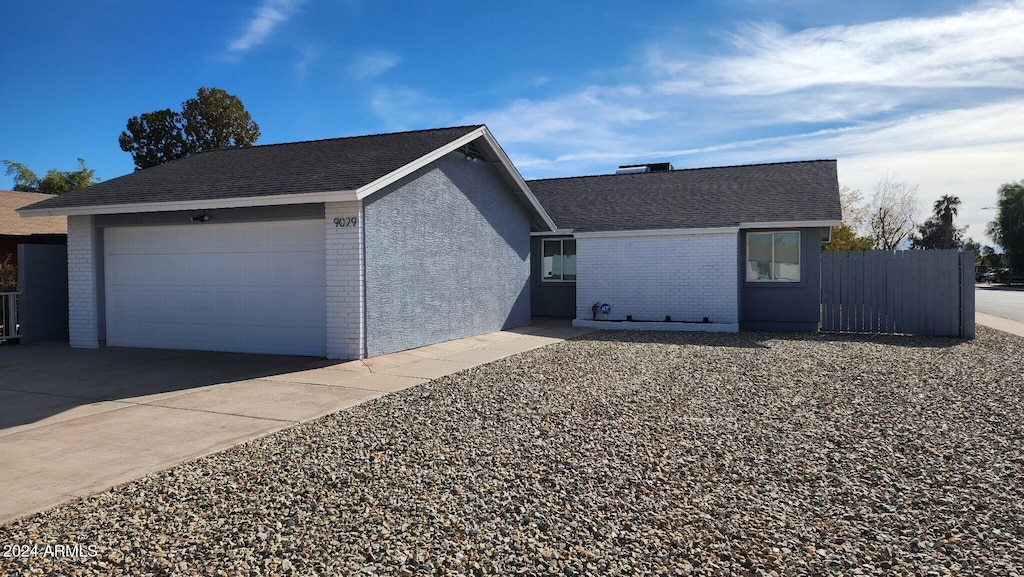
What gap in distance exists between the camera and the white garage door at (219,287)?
36.1ft

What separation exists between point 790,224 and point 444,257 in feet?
27.0

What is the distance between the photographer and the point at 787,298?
1605 centimetres

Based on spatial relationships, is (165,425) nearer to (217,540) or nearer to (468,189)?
(217,540)

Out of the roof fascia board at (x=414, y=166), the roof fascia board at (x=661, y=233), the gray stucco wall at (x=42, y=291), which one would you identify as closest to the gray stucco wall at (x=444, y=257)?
the roof fascia board at (x=414, y=166)

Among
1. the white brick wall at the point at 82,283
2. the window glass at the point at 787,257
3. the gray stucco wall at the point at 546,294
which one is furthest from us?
the gray stucco wall at the point at 546,294

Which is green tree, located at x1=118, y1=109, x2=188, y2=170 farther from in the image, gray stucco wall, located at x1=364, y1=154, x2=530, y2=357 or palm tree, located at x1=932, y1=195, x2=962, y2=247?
palm tree, located at x1=932, y1=195, x2=962, y2=247

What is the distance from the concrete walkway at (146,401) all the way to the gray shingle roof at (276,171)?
9.01 feet

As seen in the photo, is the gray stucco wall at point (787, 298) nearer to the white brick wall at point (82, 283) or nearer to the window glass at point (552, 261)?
the window glass at point (552, 261)

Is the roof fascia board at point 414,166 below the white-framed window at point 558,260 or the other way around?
the other way around

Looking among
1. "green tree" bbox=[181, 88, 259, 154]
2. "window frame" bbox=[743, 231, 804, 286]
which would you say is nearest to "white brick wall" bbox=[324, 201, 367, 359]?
"window frame" bbox=[743, 231, 804, 286]

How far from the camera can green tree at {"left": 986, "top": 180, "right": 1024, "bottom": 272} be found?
55.3 meters

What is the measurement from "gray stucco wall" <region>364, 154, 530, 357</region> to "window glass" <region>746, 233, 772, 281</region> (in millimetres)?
5634

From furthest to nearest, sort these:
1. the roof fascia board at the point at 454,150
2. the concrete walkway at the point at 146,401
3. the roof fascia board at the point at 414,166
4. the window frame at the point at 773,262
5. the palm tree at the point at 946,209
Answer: the palm tree at the point at 946,209
the window frame at the point at 773,262
the roof fascia board at the point at 454,150
the roof fascia board at the point at 414,166
the concrete walkway at the point at 146,401

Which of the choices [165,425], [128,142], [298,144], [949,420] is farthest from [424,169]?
[128,142]
